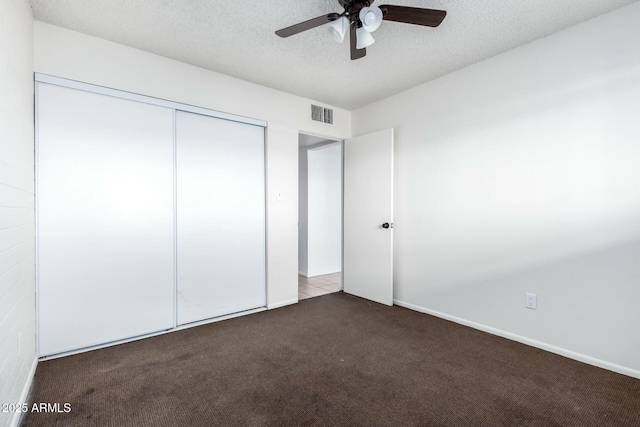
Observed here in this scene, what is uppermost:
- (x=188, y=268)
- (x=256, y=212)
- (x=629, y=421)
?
(x=256, y=212)

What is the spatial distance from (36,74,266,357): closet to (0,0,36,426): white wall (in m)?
0.19

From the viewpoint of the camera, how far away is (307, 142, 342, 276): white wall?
17.3 ft

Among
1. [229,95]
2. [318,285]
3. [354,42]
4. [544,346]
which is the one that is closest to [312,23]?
[354,42]

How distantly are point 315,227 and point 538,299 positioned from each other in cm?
338

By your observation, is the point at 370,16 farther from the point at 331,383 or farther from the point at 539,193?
the point at 331,383

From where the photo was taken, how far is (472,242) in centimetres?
298

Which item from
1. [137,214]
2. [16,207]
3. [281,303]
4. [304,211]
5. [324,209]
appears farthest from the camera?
[324,209]

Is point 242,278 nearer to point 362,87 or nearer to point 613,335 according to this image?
point 362,87

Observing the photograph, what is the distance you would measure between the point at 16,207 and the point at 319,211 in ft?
13.2

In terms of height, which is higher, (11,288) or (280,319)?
(11,288)

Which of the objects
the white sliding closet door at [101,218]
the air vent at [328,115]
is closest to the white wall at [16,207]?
the white sliding closet door at [101,218]

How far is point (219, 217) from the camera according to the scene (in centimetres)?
316

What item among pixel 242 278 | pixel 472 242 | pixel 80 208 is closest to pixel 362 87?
pixel 472 242

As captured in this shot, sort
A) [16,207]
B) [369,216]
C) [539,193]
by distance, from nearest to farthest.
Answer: [16,207] < [539,193] < [369,216]
